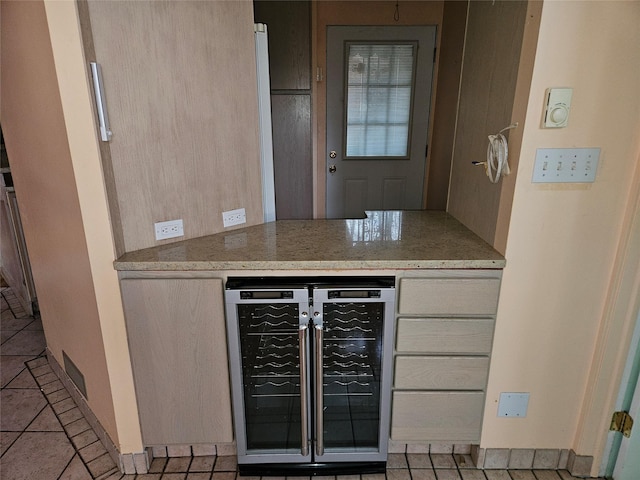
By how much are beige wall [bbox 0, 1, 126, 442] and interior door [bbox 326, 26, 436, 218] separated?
2.33 meters

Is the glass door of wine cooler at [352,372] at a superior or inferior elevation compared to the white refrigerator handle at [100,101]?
inferior

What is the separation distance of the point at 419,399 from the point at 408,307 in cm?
41

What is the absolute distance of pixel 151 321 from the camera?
154 centimetres

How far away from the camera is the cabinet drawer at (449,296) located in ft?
4.96

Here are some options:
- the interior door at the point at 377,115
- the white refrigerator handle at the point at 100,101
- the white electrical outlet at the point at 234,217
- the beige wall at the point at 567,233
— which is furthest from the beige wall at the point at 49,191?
the interior door at the point at 377,115

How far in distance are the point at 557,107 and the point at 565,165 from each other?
200 millimetres

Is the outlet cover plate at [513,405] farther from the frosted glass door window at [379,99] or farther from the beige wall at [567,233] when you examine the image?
the frosted glass door window at [379,99]

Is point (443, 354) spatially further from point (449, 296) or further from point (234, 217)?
point (234, 217)

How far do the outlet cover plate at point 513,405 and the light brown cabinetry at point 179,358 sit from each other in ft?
3.66

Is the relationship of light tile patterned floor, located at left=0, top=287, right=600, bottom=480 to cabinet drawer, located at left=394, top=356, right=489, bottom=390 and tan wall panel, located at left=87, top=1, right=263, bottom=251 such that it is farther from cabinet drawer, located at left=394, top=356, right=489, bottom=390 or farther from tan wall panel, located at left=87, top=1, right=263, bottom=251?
tan wall panel, located at left=87, top=1, right=263, bottom=251

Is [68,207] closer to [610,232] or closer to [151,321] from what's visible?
[151,321]

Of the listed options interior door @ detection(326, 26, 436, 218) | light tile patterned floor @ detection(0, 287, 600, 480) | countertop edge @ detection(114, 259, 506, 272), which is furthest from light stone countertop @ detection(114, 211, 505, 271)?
interior door @ detection(326, 26, 436, 218)

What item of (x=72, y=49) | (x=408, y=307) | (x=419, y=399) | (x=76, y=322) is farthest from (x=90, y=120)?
(x=419, y=399)

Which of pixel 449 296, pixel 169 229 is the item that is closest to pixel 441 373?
pixel 449 296
